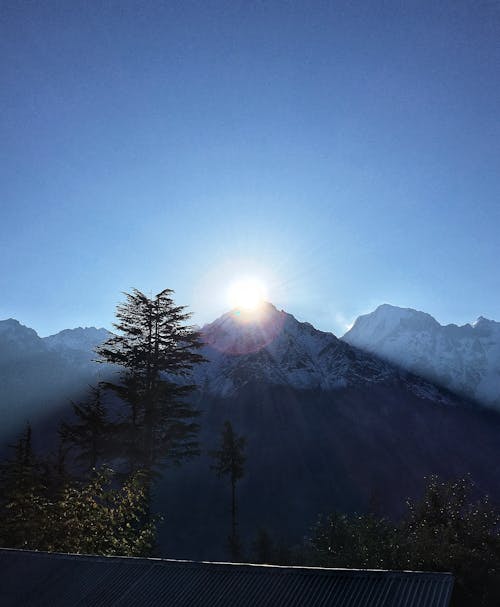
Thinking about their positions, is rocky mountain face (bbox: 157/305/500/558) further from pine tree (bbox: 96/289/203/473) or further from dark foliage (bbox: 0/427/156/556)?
dark foliage (bbox: 0/427/156/556)

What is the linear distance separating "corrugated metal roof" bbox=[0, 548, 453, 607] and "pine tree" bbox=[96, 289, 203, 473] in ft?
47.5

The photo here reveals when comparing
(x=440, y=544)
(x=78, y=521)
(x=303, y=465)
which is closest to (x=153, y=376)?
(x=78, y=521)

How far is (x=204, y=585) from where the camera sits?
430 inches

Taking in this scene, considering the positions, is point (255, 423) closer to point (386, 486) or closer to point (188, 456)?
point (386, 486)

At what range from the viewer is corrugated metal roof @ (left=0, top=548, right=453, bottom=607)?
9648 millimetres

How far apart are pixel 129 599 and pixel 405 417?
654 feet

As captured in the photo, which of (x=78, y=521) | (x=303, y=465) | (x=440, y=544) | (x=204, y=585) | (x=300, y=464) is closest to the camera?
(x=204, y=585)

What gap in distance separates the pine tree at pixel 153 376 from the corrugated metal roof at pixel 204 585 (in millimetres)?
14476

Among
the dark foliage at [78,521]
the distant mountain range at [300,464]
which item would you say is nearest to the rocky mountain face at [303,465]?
the distant mountain range at [300,464]

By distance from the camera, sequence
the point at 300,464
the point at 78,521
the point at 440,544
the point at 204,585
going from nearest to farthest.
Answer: the point at 204,585 → the point at 78,521 → the point at 440,544 → the point at 300,464

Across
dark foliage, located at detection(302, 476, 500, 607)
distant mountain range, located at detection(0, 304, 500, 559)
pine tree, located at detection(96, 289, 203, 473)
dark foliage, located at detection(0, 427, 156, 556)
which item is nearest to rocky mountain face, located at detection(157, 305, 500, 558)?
distant mountain range, located at detection(0, 304, 500, 559)

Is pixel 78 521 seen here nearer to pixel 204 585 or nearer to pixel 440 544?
pixel 204 585

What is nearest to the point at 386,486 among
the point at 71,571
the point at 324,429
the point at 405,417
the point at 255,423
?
the point at 324,429

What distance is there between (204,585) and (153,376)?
19359mm
